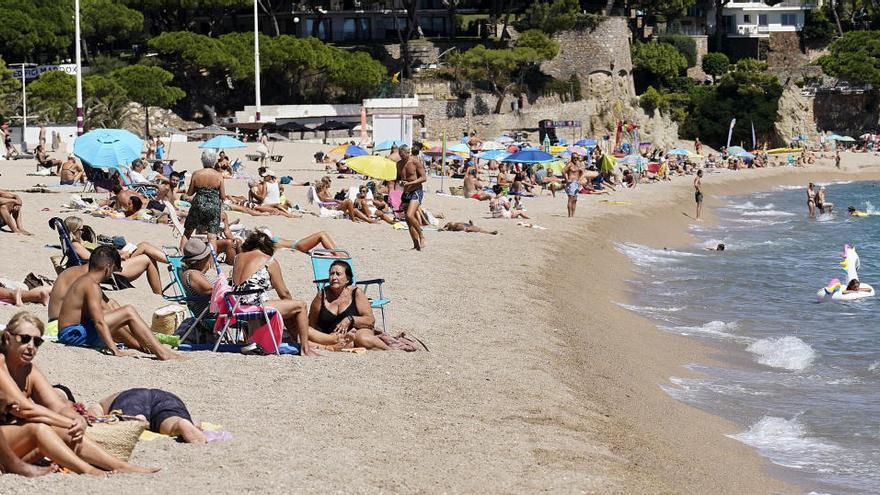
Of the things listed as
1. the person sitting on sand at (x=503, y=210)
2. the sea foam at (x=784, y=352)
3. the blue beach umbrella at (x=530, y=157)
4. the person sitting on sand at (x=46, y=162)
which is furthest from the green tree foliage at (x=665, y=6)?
the sea foam at (x=784, y=352)

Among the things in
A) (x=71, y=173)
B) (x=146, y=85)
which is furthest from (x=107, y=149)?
(x=146, y=85)

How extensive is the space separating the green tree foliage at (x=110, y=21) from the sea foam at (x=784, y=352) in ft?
138

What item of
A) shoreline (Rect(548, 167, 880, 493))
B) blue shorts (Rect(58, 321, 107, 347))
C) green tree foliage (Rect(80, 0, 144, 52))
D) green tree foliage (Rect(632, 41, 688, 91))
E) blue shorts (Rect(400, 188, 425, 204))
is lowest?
shoreline (Rect(548, 167, 880, 493))

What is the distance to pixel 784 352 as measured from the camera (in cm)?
1308

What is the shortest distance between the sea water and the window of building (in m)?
33.8

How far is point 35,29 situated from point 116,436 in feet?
148

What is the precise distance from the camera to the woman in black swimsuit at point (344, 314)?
32.8ft

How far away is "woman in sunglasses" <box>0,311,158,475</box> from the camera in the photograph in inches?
238

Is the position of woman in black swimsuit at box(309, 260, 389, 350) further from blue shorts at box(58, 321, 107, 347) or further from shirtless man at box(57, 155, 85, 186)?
shirtless man at box(57, 155, 85, 186)

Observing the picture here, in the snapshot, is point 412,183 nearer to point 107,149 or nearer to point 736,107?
point 107,149

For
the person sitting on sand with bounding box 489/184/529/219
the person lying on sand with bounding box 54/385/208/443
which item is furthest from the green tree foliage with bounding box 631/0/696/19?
the person lying on sand with bounding box 54/385/208/443

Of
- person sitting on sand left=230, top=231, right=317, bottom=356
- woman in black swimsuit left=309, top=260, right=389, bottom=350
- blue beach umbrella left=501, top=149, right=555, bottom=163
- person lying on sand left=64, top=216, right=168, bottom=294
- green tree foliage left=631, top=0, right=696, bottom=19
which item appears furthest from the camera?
green tree foliage left=631, top=0, right=696, bottom=19

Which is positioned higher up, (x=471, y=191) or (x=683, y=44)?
(x=683, y=44)

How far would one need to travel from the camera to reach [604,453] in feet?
26.5
